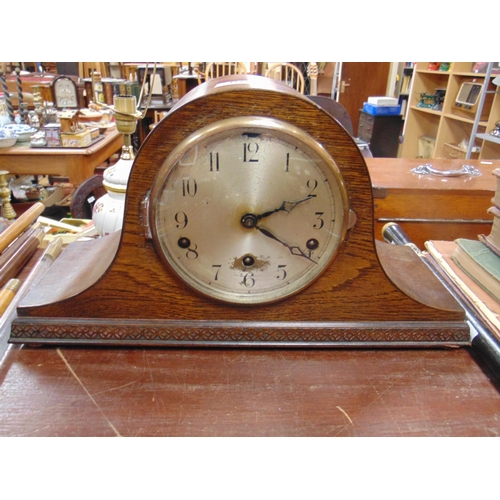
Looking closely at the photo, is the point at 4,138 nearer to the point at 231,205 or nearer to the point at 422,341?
the point at 231,205

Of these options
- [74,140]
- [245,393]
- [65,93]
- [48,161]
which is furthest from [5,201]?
[245,393]

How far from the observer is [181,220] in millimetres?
659

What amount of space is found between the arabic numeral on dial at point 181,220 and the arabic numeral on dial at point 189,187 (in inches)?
1.3

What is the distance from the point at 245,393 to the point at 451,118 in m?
3.81

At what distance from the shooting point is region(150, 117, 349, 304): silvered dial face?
→ 623mm

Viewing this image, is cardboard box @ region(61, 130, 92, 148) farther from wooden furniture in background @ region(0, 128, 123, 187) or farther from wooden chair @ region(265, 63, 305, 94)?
wooden chair @ region(265, 63, 305, 94)

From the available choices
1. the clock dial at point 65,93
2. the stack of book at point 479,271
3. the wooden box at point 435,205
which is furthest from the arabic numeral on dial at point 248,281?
the clock dial at point 65,93

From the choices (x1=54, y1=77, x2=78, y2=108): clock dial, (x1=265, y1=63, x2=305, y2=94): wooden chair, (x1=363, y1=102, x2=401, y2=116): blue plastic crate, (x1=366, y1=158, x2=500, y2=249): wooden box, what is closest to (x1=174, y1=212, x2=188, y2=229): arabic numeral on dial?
(x1=366, y1=158, x2=500, y2=249): wooden box

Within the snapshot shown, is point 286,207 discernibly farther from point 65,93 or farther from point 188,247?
point 65,93

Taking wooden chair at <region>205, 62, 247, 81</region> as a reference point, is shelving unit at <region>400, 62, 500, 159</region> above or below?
below

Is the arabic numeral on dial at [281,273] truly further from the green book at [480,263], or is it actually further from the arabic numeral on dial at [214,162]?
the green book at [480,263]

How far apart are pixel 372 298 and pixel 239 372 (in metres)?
0.24

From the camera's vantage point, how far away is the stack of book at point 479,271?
792 mm

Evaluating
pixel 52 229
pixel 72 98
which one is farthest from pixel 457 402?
pixel 72 98
